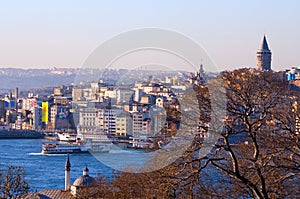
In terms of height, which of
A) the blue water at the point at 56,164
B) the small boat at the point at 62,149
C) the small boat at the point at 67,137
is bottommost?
the small boat at the point at 67,137

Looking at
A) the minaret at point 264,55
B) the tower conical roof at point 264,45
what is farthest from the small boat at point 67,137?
the tower conical roof at point 264,45

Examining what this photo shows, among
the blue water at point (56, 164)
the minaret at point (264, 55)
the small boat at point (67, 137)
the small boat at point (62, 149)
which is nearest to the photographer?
the blue water at point (56, 164)

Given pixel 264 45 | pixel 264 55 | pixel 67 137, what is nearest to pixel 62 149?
pixel 67 137

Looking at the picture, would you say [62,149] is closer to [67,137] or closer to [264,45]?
Result: [67,137]

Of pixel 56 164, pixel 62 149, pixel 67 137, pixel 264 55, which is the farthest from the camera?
pixel 264 55

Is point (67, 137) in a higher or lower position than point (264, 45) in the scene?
lower

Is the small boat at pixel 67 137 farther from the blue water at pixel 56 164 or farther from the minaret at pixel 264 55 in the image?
the minaret at pixel 264 55

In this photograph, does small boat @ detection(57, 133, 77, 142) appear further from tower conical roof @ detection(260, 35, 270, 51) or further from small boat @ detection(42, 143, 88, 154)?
tower conical roof @ detection(260, 35, 270, 51)

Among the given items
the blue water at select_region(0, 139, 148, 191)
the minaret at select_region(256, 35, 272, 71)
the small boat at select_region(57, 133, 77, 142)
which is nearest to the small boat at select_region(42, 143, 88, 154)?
the blue water at select_region(0, 139, 148, 191)

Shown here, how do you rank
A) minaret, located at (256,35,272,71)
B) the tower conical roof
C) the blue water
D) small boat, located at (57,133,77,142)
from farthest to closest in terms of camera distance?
the tower conical roof → minaret, located at (256,35,272,71) → small boat, located at (57,133,77,142) → the blue water

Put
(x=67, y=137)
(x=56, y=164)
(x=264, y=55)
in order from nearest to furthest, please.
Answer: (x=56, y=164) < (x=67, y=137) < (x=264, y=55)

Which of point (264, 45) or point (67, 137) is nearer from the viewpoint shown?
point (67, 137)

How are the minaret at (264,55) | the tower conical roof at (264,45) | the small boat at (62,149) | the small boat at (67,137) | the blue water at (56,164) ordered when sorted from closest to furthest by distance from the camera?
1. the blue water at (56,164)
2. the small boat at (62,149)
3. the small boat at (67,137)
4. the minaret at (264,55)
5. the tower conical roof at (264,45)
